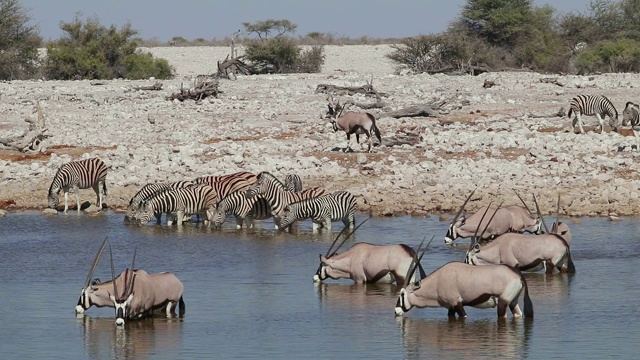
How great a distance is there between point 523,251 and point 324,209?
414 centimetres

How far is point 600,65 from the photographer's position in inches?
1502

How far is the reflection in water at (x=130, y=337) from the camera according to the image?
9.62 m

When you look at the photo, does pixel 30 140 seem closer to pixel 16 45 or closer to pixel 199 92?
pixel 199 92

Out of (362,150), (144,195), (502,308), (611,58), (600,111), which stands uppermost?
(611,58)

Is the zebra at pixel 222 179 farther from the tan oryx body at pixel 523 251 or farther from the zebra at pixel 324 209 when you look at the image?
the tan oryx body at pixel 523 251

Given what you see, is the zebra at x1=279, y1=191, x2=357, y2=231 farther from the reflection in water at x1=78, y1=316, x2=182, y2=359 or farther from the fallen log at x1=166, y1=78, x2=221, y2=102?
the fallen log at x1=166, y1=78, x2=221, y2=102

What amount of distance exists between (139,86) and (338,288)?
2077 cm

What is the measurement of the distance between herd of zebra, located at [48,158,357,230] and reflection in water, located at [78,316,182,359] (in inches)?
216

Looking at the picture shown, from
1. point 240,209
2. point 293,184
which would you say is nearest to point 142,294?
point 240,209

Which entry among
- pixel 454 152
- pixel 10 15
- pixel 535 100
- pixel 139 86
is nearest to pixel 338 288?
pixel 454 152

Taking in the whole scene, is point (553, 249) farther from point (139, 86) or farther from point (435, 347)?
point (139, 86)

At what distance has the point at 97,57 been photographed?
38.0 metres

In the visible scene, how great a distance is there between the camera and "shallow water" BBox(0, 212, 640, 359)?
9719 millimetres

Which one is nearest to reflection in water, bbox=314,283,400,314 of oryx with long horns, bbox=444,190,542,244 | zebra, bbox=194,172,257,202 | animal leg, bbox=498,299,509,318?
animal leg, bbox=498,299,509,318
